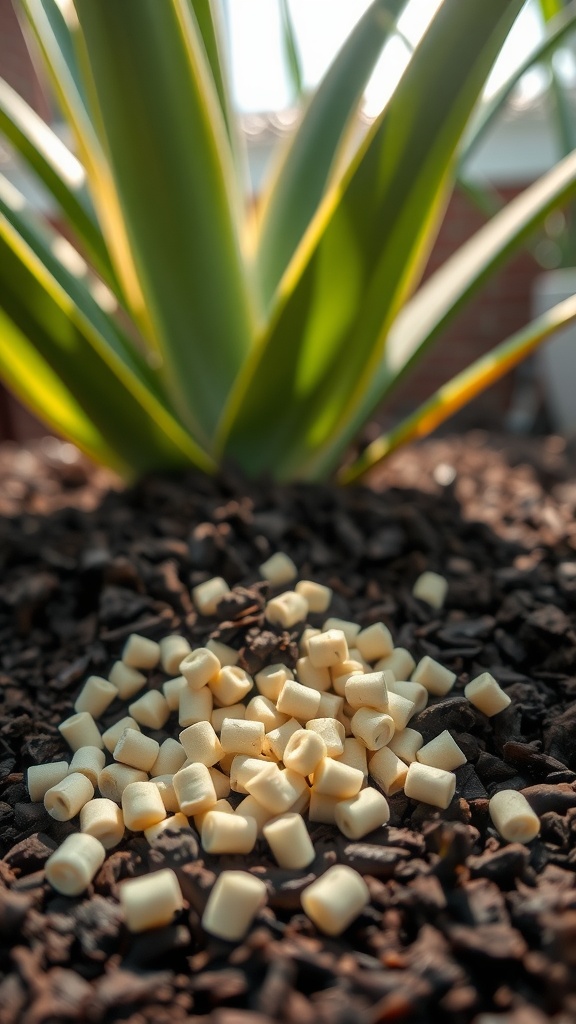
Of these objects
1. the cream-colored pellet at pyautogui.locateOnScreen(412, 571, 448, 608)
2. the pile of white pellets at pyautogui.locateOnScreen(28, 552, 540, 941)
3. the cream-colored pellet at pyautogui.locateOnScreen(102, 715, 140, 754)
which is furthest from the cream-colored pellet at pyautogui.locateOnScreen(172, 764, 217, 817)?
the cream-colored pellet at pyautogui.locateOnScreen(412, 571, 448, 608)

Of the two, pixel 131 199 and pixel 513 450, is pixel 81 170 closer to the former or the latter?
pixel 131 199

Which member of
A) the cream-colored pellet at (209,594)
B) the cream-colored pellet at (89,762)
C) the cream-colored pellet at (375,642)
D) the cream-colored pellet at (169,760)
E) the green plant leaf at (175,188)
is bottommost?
the cream-colored pellet at (375,642)


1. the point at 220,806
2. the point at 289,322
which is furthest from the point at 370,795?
the point at 289,322

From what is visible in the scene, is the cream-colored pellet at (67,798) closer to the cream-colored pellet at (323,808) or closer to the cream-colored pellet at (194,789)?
the cream-colored pellet at (194,789)

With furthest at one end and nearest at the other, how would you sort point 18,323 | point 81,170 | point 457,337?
1. point 457,337
2. point 81,170
3. point 18,323

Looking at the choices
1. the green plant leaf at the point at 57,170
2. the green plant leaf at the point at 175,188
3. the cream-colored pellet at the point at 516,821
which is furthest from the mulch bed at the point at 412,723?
the green plant leaf at the point at 57,170

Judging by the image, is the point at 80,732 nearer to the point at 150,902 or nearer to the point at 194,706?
the point at 194,706
